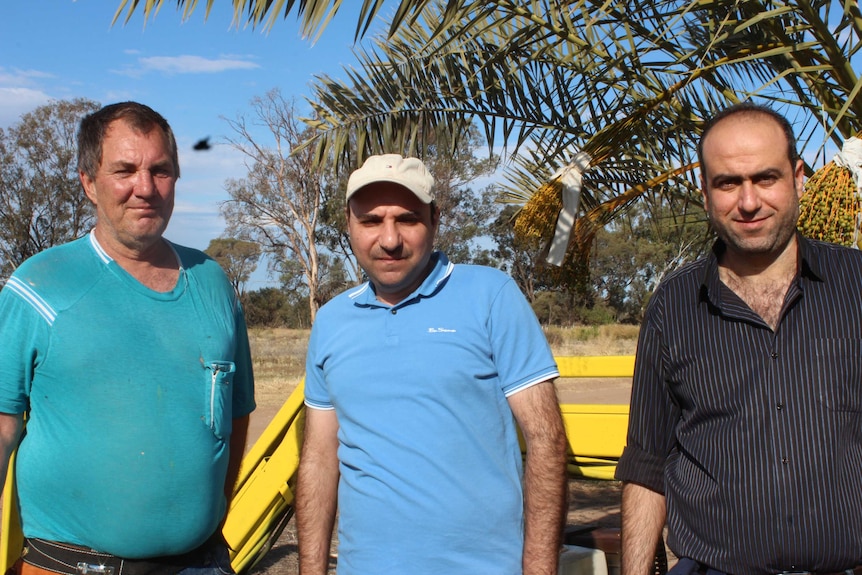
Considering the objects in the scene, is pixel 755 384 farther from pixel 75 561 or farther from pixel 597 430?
pixel 75 561

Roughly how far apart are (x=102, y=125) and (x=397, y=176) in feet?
2.82

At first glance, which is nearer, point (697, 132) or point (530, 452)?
point (530, 452)

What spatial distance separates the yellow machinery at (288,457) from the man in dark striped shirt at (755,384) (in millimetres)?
1010

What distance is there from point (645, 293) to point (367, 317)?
37.9 meters

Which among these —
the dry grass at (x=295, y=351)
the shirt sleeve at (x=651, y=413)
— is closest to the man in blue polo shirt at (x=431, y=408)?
the shirt sleeve at (x=651, y=413)

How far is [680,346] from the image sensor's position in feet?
7.24

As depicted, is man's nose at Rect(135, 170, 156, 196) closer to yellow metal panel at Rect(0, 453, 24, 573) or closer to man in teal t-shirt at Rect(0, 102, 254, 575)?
man in teal t-shirt at Rect(0, 102, 254, 575)

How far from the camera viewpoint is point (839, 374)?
2.04 meters

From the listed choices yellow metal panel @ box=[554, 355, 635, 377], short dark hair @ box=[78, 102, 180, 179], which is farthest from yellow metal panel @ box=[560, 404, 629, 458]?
short dark hair @ box=[78, 102, 180, 179]

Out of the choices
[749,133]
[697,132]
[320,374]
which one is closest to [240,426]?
[320,374]

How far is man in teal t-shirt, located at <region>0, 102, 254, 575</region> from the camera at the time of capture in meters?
2.31

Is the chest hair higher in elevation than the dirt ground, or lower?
higher

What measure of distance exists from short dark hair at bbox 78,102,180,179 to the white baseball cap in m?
0.61

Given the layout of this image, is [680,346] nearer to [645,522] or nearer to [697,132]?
[645,522]
